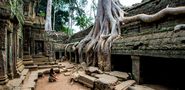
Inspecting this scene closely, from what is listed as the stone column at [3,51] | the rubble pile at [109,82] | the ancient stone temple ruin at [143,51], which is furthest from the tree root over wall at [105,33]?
the stone column at [3,51]

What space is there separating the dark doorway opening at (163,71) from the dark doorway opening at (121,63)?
1.89 m

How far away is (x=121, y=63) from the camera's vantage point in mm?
8797

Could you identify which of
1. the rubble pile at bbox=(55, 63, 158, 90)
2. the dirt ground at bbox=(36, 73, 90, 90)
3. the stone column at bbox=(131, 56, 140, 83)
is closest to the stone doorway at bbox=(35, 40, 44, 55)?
the dirt ground at bbox=(36, 73, 90, 90)

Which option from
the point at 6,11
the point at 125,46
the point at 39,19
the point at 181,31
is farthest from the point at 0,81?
the point at 39,19

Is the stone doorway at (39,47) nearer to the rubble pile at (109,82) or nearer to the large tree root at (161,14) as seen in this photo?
the rubble pile at (109,82)

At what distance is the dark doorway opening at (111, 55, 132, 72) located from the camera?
8.52 m

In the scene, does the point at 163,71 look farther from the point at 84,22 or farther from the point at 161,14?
the point at 84,22

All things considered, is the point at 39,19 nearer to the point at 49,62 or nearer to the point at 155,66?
the point at 49,62

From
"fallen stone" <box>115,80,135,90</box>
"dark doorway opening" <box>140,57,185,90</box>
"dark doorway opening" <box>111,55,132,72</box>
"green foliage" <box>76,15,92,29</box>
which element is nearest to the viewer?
"fallen stone" <box>115,80,135,90</box>

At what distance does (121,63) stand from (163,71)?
2.49 m

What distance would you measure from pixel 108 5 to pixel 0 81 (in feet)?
23.5

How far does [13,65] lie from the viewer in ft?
23.2

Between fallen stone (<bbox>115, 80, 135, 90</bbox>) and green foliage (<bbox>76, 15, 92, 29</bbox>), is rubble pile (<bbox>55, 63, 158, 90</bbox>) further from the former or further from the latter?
green foliage (<bbox>76, 15, 92, 29</bbox>)

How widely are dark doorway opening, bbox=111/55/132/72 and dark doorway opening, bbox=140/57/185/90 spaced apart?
189 centimetres
